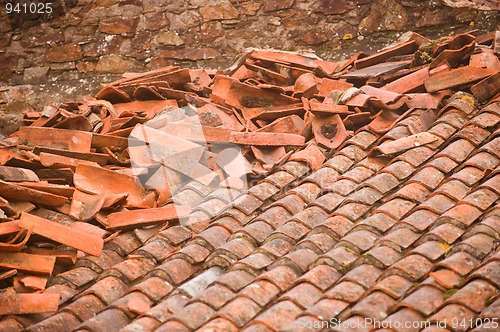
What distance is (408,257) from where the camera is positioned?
2.84 m

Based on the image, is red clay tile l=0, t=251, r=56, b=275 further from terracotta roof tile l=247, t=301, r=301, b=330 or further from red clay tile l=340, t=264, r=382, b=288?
red clay tile l=340, t=264, r=382, b=288

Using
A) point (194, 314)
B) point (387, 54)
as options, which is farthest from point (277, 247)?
point (387, 54)

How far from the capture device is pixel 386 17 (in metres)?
6.96

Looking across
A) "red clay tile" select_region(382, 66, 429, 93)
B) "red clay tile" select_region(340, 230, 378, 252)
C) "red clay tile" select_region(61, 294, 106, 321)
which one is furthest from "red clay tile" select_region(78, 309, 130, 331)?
"red clay tile" select_region(382, 66, 429, 93)

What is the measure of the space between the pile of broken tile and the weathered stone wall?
1.48 m

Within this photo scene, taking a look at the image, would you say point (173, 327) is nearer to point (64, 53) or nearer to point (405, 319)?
point (405, 319)

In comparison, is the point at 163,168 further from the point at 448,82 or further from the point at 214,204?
the point at 448,82

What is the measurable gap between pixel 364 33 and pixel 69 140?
14.8 feet

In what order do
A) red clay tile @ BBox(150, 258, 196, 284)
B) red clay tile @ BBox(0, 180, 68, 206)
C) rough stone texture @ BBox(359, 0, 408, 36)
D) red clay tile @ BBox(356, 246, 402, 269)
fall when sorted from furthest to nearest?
rough stone texture @ BBox(359, 0, 408, 36) < red clay tile @ BBox(0, 180, 68, 206) < red clay tile @ BBox(150, 258, 196, 284) < red clay tile @ BBox(356, 246, 402, 269)

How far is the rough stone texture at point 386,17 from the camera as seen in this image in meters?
6.93

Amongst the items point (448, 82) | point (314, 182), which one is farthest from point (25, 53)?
point (448, 82)

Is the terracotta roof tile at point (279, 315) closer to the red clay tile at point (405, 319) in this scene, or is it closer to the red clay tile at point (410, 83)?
the red clay tile at point (405, 319)

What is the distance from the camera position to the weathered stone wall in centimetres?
720

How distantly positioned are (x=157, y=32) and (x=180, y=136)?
3.56 metres
